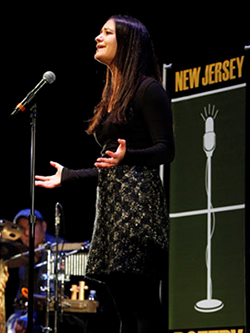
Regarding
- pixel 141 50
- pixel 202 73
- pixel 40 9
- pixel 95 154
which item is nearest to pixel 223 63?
pixel 202 73

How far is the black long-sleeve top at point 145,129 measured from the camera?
2309mm

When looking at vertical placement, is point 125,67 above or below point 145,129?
above

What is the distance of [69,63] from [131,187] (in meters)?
4.62

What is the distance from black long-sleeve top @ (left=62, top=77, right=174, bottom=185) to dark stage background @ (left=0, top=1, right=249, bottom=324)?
203 cm

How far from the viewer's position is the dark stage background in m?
5.27

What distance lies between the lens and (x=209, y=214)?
4242mm

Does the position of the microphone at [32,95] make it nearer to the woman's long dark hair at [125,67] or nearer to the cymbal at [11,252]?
the woman's long dark hair at [125,67]

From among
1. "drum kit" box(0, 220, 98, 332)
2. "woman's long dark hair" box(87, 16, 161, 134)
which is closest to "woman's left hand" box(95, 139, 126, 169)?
"woman's long dark hair" box(87, 16, 161, 134)

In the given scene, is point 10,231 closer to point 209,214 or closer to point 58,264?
point 58,264

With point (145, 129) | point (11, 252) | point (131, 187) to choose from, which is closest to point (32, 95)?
point (145, 129)

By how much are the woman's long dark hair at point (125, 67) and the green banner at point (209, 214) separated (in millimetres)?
1786

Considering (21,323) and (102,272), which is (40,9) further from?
(102,272)

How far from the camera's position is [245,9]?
503 centimetres

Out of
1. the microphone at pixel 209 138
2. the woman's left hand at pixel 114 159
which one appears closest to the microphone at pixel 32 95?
the woman's left hand at pixel 114 159
